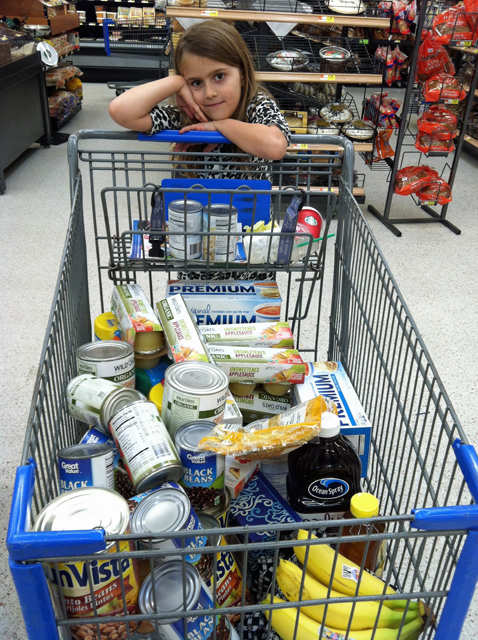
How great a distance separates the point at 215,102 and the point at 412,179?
8.94 ft

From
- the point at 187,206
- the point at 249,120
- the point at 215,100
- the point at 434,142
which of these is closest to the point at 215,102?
the point at 215,100

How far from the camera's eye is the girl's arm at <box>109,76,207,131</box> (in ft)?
4.83

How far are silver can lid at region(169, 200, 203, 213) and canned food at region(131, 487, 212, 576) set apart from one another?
0.68 metres

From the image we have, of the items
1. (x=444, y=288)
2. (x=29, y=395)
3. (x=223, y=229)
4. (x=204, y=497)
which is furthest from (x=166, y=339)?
(x=444, y=288)

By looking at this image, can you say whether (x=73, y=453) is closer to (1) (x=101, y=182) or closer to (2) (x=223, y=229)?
(2) (x=223, y=229)

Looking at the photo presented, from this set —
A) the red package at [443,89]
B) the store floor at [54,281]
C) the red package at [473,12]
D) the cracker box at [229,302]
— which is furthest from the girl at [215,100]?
the red package at [473,12]

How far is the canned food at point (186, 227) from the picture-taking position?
50.6 inches

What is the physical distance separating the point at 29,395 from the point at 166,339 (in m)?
1.22

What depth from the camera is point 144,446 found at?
0.88 metres

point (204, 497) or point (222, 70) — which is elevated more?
point (222, 70)

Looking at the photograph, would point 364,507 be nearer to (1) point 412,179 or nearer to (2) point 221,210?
(2) point 221,210

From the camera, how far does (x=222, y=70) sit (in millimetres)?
1494

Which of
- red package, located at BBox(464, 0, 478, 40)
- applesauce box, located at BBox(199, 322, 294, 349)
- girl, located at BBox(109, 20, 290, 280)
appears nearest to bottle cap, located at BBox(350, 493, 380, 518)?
applesauce box, located at BBox(199, 322, 294, 349)

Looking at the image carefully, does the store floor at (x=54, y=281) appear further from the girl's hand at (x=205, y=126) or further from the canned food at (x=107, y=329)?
the girl's hand at (x=205, y=126)
